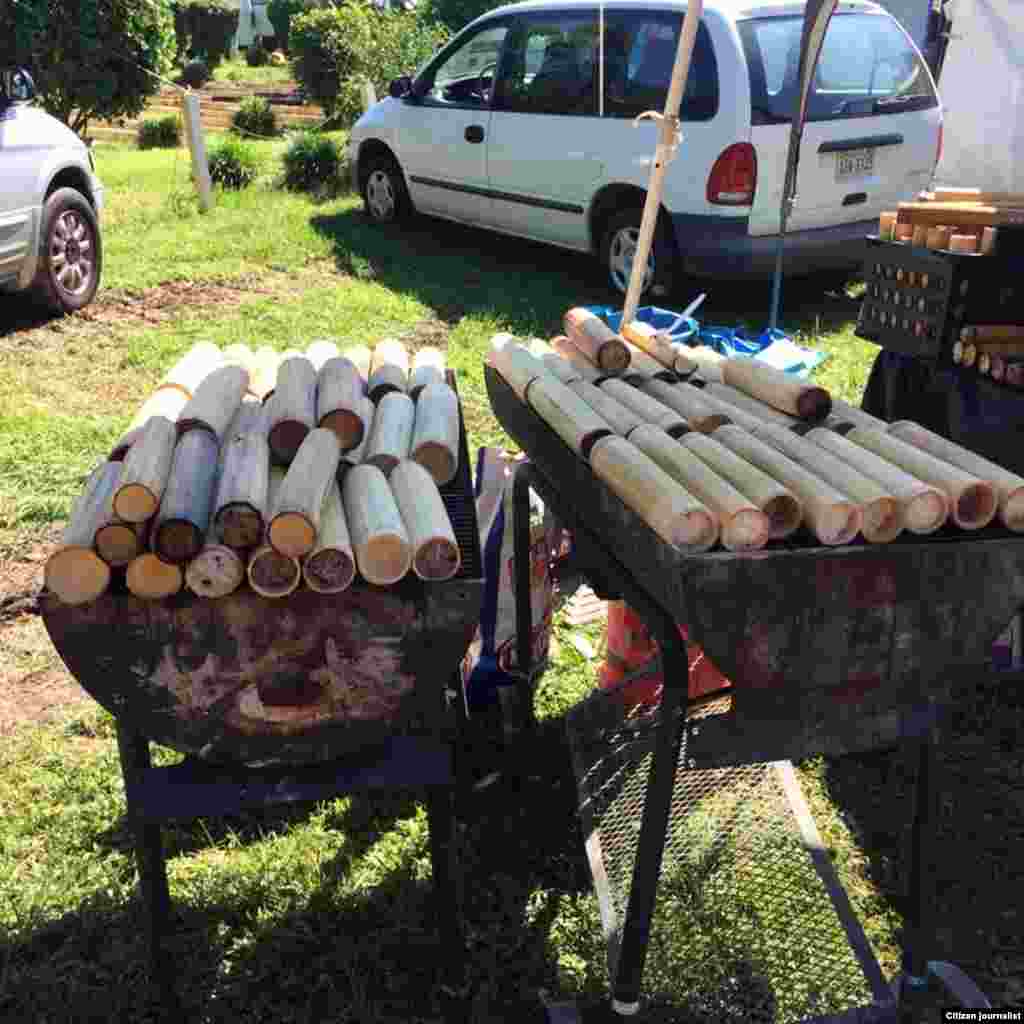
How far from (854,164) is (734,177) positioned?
0.85 metres

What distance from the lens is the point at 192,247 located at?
8.68 metres

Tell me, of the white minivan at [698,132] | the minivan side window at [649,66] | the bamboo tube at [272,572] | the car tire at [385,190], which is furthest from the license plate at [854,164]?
the bamboo tube at [272,572]

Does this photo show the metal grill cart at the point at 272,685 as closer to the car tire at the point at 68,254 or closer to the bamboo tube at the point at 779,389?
the bamboo tube at the point at 779,389

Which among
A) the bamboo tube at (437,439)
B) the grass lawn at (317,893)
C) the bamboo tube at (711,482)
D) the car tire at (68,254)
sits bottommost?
the grass lawn at (317,893)

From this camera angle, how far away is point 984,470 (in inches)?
83.6

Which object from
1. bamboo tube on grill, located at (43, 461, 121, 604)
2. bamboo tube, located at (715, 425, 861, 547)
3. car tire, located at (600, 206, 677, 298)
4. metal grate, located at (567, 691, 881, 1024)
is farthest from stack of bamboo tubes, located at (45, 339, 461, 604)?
car tire, located at (600, 206, 677, 298)

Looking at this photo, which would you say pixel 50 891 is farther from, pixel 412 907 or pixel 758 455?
pixel 758 455

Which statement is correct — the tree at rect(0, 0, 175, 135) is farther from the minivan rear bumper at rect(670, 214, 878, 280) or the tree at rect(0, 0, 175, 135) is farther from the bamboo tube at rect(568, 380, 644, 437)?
the bamboo tube at rect(568, 380, 644, 437)

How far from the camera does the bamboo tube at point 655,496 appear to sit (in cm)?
194

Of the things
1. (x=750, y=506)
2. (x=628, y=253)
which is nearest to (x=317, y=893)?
(x=750, y=506)

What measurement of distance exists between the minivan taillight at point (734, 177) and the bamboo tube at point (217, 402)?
14.3 feet

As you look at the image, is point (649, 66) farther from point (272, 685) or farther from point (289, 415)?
point (272, 685)

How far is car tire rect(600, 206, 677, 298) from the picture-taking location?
6.99 metres

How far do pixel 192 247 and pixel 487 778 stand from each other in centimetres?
650
